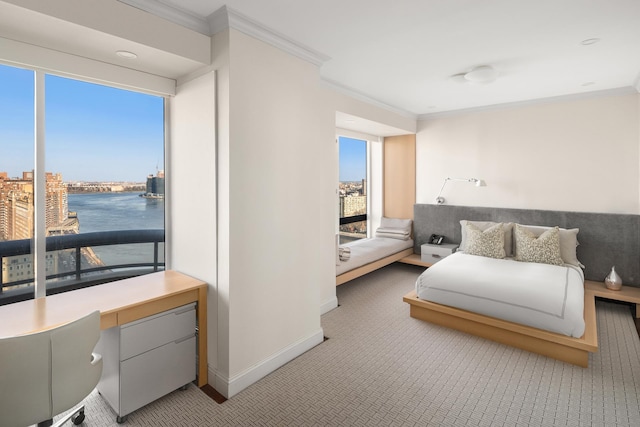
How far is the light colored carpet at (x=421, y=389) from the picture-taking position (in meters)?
2.08

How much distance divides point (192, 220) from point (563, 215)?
14.9 feet

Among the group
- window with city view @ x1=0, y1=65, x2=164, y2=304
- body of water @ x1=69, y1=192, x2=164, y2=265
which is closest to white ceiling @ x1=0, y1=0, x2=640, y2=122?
window with city view @ x1=0, y1=65, x2=164, y2=304

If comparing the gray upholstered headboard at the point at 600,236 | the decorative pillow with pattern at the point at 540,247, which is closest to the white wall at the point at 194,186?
the decorative pillow with pattern at the point at 540,247

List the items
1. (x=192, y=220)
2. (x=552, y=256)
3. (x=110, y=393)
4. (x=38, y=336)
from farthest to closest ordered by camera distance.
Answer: (x=552, y=256)
(x=192, y=220)
(x=110, y=393)
(x=38, y=336)

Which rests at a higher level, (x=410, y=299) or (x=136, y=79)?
(x=136, y=79)

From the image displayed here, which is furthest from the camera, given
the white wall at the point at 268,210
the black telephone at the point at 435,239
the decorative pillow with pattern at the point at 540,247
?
the black telephone at the point at 435,239

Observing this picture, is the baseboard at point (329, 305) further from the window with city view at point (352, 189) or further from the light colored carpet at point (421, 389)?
the window with city view at point (352, 189)

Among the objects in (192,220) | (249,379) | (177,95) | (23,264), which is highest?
(177,95)

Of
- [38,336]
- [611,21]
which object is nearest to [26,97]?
[38,336]

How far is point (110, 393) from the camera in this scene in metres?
2.11

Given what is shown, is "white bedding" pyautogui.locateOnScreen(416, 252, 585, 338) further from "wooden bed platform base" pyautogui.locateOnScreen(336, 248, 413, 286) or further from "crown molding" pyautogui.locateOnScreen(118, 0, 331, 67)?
"crown molding" pyautogui.locateOnScreen(118, 0, 331, 67)

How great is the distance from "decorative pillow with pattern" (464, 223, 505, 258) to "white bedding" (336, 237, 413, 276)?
1130 mm

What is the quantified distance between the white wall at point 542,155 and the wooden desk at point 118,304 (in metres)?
4.32

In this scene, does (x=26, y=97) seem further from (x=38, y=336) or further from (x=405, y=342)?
(x=405, y=342)
